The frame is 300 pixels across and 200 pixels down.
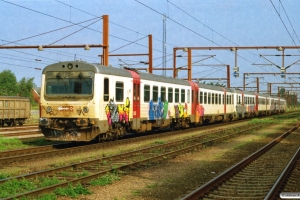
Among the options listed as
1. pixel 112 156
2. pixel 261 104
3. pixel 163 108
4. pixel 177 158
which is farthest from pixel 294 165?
pixel 261 104

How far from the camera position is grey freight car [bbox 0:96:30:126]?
36188 millimetres

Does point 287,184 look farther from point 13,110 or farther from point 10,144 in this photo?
point 13,110

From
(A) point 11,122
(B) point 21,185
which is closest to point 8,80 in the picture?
(A) point 11,122

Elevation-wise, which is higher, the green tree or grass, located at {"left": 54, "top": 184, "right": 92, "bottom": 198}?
the green tree

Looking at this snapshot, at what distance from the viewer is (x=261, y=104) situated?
6231cm

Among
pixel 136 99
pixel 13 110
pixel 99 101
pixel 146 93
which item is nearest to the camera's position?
pixel 99 101

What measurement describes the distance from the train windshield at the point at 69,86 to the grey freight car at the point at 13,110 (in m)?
18.8

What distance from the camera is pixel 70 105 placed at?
18.0 meters

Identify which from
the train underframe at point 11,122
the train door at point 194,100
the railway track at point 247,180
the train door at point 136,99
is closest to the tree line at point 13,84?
the train underframe at point 11,122

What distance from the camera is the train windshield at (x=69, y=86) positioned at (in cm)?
1795

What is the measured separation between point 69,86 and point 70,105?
793mm

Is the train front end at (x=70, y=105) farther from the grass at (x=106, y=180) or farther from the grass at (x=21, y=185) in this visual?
the grass at (x=21, y=185)

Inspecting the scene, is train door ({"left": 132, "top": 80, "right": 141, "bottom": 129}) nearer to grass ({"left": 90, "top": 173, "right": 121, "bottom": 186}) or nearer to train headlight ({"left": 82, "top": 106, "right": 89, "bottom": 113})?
train headlight ({"left": 82, "top": 106, "right": 89, "bottom": 113})

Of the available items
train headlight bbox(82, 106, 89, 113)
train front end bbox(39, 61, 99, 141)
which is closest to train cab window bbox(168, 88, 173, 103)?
train front end bbox(39, 61, 99, 141)
